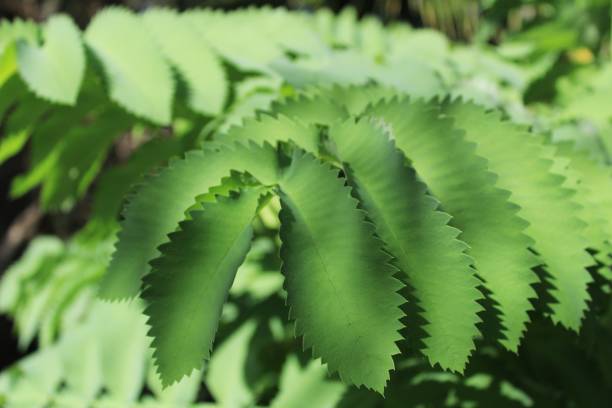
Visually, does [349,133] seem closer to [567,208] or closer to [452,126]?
[452,126]

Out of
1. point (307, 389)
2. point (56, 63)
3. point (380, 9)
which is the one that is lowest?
point (380, 9)

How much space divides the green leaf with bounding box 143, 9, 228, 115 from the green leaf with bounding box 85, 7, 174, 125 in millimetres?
28

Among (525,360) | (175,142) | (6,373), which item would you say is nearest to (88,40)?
(175,142)

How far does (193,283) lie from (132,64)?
0.43 m

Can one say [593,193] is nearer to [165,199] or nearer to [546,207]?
[546,207]

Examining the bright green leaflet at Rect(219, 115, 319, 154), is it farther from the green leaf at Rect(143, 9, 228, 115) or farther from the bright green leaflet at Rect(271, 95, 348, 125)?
the green leaf at Rect(143, 9, 228, 115)

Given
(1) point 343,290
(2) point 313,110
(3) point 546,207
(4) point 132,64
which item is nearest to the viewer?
(1) point 343,290

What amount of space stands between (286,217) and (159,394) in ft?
1.80

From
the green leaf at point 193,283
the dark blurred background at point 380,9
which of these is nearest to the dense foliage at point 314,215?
the green leaf at point 193,283

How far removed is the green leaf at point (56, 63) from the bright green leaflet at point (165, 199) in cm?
23

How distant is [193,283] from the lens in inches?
17.7

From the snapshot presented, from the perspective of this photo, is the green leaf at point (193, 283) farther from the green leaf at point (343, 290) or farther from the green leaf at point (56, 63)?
the green leaf at point (56, 63)

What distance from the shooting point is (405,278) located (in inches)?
18.0

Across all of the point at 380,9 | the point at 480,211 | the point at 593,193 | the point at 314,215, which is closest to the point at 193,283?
the point at 314,215
